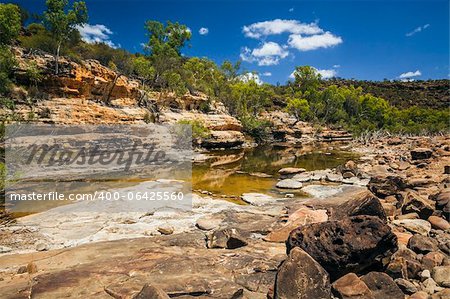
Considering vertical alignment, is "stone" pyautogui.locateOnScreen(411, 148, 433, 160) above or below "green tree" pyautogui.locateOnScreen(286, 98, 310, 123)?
below

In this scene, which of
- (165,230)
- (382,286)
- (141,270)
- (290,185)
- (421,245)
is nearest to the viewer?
(382,286)

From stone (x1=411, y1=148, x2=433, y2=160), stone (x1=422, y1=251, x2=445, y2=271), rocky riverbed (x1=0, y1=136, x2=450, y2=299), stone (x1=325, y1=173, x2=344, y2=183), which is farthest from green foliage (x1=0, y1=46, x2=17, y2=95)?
stone (x1=411, y1=148, x2=433, y2=160)

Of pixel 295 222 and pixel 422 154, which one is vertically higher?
pixel 422 154

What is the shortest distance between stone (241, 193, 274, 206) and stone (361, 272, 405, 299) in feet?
23.4

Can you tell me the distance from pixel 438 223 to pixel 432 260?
2555 mm

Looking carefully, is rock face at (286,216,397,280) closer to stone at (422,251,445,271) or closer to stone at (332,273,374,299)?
stone at (332,273,374,299)

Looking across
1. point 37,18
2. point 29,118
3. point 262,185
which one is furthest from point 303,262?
point 37,18

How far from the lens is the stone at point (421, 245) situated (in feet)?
19.7

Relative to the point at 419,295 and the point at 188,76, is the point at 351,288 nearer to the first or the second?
the point at 419,295

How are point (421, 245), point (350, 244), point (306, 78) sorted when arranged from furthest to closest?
point (306, 78) < point (421, 245) < point (350, 244)

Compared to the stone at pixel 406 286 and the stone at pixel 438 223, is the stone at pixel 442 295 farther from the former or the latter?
the stone at pixel 438 223

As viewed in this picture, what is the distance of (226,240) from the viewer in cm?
698

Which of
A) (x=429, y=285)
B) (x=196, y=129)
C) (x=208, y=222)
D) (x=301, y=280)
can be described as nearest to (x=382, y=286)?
(x=429, y=285)

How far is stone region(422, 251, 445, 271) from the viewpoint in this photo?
5.41 meters
